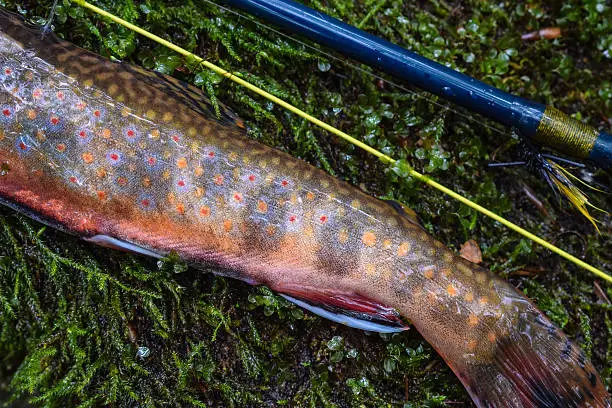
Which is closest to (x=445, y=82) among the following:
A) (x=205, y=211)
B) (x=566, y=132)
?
(x=566, y=132)

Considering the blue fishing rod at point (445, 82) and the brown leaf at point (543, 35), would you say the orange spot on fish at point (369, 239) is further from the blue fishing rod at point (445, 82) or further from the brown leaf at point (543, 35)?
the brown leaf at point (543, 35)

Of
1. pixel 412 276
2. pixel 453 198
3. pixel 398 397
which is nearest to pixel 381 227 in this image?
pixel 412 276

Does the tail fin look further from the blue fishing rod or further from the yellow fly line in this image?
the blue fishing rod

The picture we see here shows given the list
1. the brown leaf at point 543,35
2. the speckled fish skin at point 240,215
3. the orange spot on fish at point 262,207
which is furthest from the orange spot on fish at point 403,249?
the brown leaf at point 543,35

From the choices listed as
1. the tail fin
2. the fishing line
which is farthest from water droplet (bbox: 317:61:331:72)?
the tail fin

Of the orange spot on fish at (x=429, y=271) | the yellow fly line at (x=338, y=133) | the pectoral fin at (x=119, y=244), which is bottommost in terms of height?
the pectoral fin at (x=119, y=244)

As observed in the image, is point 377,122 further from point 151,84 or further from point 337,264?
point 151,84

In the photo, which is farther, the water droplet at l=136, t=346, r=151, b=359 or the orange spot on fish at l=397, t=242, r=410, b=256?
the water droplet at l=136, t=346, r=151, b=359
